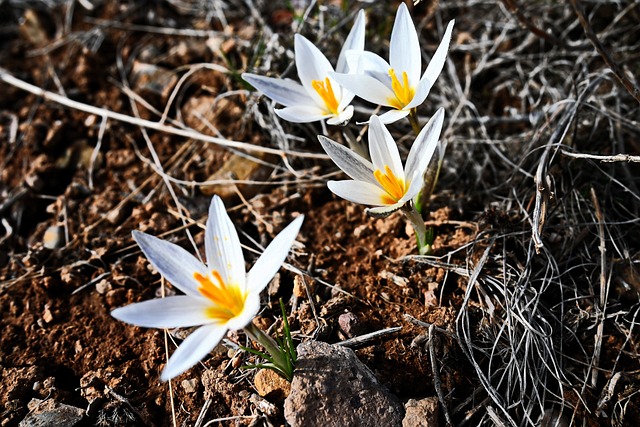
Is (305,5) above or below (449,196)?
above

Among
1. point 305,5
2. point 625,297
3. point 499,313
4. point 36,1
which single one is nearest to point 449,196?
point 499,313

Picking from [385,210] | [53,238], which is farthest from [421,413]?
[53,238]

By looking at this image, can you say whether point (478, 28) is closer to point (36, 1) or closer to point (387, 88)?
point (387, 88)

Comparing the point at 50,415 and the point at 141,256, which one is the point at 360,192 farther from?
the point at 50,415

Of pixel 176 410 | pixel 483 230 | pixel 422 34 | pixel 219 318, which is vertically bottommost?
→ pixel 176 410

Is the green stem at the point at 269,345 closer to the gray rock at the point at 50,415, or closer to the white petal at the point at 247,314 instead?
the white petal at the point at 247,314

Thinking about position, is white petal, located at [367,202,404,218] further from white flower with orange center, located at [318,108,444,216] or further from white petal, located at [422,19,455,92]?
white petal, located at [422,19,455,92]
